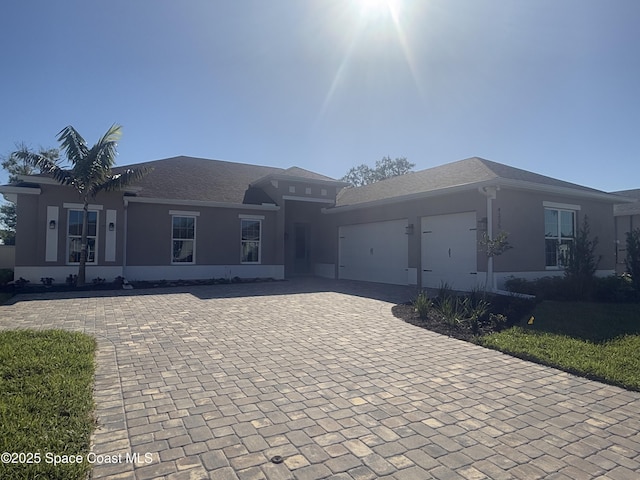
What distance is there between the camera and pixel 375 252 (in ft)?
53.9

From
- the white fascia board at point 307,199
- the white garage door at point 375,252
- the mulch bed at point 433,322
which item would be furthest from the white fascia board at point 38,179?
the mulch bed at point 433,322

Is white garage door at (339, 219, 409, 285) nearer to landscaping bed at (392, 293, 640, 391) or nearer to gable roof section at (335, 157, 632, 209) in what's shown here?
gable roof section at (335, 157, 632, 209)

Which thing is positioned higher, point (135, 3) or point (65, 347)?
point (135, 3)

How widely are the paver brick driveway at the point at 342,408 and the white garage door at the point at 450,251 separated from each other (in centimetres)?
579

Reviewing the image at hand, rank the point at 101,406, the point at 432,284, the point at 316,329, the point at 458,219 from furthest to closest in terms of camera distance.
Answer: the point at 432,284 → the point at 458,219 → the point at 316,329 → the point at 101,406

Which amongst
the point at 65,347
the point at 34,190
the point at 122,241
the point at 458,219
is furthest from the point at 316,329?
the point at 34,190

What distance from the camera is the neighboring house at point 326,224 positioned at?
12273 millimetres

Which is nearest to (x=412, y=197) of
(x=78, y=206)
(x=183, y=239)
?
(x=183, y=239)

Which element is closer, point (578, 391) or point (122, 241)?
point (578, 391)

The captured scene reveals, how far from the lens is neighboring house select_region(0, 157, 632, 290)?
40.3 feet

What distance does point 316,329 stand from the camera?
24.1 feet

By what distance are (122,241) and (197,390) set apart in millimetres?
11897

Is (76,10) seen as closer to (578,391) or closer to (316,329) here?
(316,329)

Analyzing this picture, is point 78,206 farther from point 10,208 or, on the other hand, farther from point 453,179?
point 10,208
